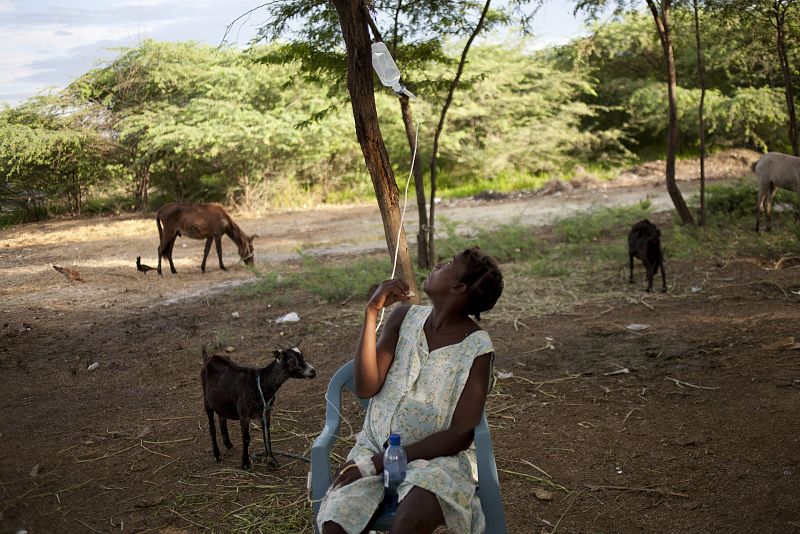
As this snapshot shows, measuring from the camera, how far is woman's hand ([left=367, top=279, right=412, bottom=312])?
2.92 metres

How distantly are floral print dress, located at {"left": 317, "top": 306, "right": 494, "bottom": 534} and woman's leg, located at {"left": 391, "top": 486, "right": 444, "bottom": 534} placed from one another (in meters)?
0.02

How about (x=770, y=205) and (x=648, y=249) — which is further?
(x=770, y=205)

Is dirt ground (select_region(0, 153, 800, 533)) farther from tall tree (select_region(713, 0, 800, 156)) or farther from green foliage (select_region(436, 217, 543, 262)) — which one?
tall tree (select_region(713, 0, 800, 156))

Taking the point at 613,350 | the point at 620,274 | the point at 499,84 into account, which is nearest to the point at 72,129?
the point at 499,84

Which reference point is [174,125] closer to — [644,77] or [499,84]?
[499,84]

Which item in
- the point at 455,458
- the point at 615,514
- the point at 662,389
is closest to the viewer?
the point at 455,458

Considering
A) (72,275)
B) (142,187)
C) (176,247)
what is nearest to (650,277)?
(72,275)

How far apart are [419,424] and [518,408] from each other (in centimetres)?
215

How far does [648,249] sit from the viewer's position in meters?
7.73

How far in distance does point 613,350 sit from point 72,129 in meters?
15.9

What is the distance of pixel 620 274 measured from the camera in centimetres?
871

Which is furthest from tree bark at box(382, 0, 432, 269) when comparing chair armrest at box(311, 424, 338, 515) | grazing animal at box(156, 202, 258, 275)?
chair armrest at box(311, 424, 338, 515)

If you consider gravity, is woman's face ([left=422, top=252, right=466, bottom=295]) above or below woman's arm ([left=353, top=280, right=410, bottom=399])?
above

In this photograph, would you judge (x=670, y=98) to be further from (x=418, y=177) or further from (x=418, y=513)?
(x=418, y=513)
